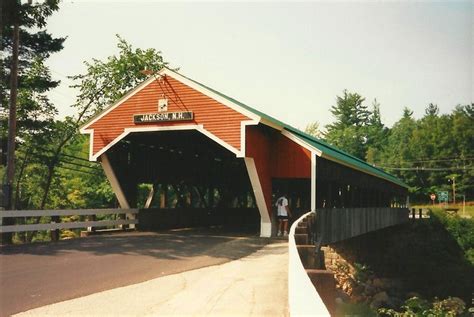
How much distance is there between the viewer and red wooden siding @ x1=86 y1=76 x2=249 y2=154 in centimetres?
1698

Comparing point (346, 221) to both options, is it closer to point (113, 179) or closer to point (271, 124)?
point (271, 124)

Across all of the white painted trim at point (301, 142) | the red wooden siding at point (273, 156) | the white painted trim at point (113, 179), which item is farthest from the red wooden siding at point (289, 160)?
the white painted trim at point (113, 179)

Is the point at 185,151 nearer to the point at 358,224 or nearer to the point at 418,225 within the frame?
the point at 358,224

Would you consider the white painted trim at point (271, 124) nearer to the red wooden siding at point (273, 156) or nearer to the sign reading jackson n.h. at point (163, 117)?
the red wooden siding at point (273, 156)

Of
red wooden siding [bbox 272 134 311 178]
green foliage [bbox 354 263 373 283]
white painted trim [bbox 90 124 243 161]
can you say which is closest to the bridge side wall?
red wooden siding [bbox 272 134 311 178]

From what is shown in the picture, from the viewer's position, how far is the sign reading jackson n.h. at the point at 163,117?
17.6 metres

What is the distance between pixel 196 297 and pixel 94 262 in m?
4.11

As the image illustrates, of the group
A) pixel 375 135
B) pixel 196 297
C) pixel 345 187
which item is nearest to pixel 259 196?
pixel 196 297

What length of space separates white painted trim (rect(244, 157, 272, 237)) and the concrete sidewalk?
6748mm

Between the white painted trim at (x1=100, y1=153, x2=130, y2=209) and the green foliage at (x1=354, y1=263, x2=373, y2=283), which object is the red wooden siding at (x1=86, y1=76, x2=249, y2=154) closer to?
the white painted trim at (x1=100, y1=153, x2=130, y2=209)

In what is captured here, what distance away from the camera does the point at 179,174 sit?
81.4ft

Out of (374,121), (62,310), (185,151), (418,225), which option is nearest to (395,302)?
(185,151)

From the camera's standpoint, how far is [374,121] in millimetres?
121812

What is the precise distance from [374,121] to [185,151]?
10414cm
